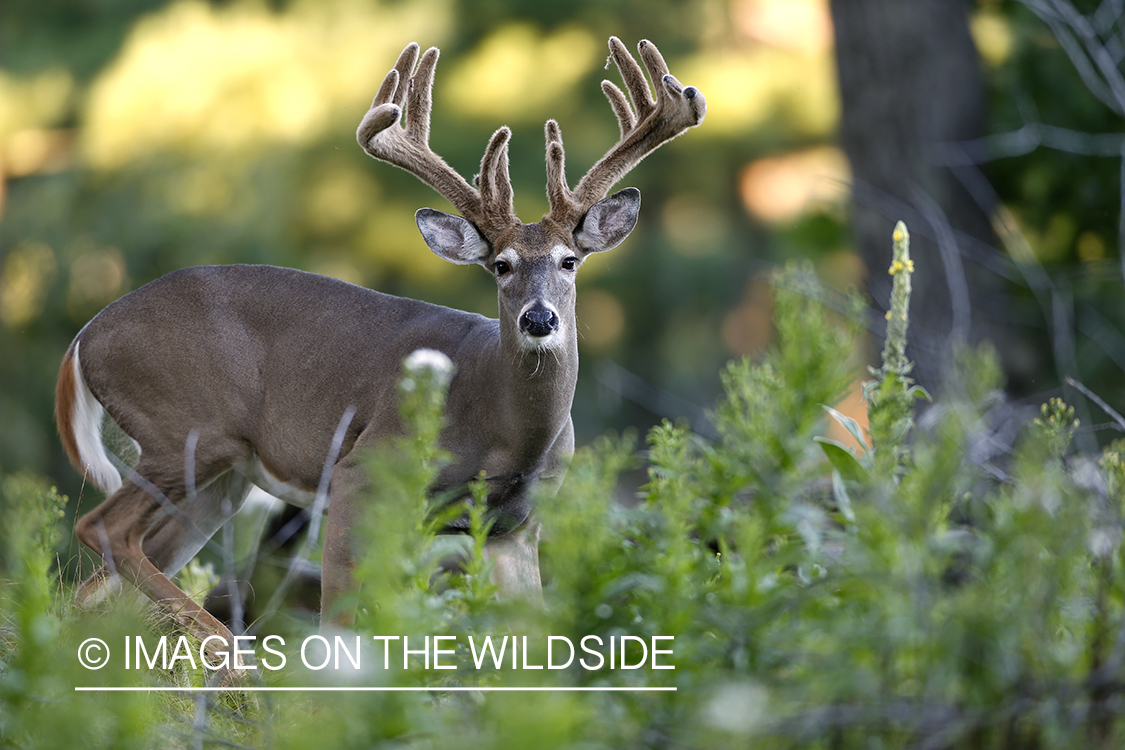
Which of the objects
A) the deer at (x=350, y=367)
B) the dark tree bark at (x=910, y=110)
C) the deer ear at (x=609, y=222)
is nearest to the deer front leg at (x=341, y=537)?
the deer at (x=350, y=367)

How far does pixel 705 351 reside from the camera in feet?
38.4

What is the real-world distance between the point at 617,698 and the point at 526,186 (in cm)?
875

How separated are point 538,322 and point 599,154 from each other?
24.0 feet

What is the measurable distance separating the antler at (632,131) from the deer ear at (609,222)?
0.15 ft

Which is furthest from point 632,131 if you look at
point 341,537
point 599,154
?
point 599,154

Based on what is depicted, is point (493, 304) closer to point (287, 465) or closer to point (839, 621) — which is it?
point (287, 465)

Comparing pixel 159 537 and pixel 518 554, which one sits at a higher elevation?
pixel 159 537

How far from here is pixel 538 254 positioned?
375cm

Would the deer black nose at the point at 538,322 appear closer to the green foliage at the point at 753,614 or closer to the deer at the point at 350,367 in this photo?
the deer at the point at 350,367

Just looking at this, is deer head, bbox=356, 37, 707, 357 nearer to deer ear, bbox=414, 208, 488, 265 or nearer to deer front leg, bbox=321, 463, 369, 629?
deer ear, bbox=414, 208, 488, 265

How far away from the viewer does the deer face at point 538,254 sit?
11.7 ft

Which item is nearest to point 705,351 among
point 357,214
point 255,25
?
point 357,214

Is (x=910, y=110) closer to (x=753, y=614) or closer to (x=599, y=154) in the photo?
(x=599, y=154)

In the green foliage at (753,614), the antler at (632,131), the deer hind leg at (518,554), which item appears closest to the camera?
the green foliage at (753,614)
